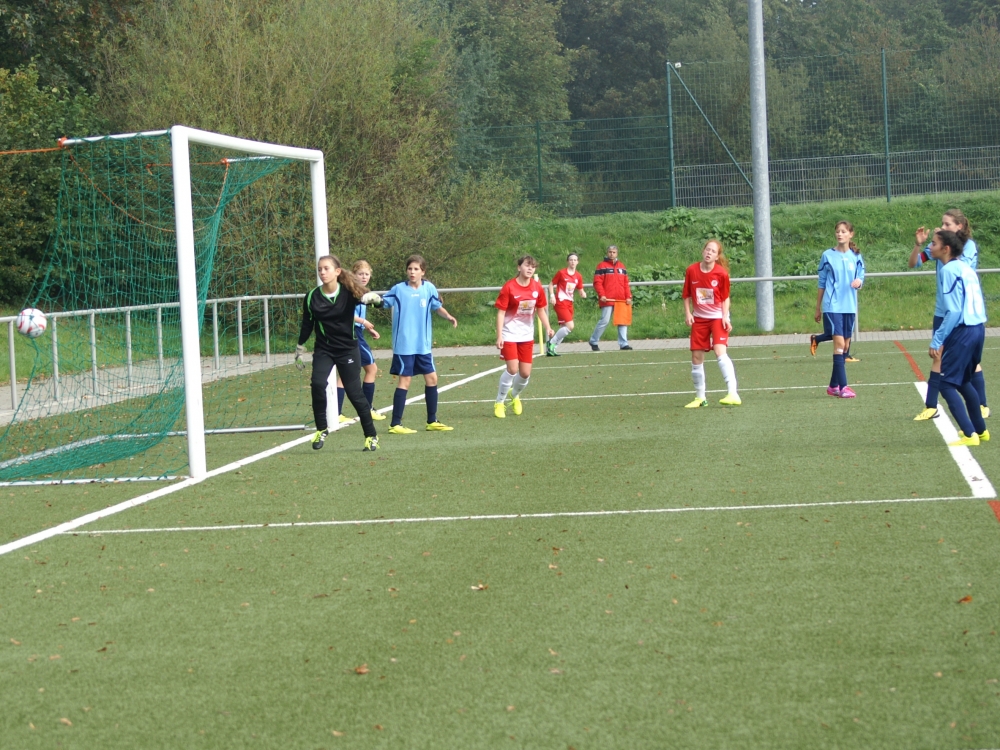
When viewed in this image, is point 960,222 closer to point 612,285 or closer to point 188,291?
point 188,291

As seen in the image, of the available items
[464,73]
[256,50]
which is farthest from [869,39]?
[256,50]

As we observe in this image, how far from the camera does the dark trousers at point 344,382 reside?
10812 millimetres

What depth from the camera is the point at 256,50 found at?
25641 millimetres

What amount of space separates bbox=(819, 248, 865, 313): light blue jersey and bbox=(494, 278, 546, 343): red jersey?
3.01 m

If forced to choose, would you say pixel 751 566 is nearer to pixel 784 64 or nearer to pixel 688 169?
pixel 688 169

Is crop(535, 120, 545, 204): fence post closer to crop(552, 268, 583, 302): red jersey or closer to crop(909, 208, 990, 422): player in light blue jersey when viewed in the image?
crop(552, 268, 583, 302): red jersey

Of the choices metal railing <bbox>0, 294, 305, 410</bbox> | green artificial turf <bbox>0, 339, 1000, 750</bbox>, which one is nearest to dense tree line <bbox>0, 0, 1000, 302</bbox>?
metal railing <bbox>0, 294, 305, 410</bbox>

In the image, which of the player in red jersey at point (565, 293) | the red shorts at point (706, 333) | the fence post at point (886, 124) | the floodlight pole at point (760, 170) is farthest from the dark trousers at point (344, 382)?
the fence post at point (886, 124)

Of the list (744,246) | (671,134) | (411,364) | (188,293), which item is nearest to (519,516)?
(188,293)

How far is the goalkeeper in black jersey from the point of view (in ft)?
35.4

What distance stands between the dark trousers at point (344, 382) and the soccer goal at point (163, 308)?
1.05 meters

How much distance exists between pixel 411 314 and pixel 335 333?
1.26m

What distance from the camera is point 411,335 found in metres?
12.0

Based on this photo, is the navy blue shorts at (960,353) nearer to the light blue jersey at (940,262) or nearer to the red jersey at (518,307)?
the light blue jersey at (940,262)
